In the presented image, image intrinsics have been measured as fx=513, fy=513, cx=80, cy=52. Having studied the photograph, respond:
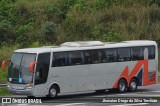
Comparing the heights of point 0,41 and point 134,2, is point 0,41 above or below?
below

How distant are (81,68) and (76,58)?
0.63m

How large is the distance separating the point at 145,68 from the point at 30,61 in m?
8.52

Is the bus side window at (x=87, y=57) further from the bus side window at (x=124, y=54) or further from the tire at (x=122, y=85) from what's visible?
the tire at (x=122, y=85)

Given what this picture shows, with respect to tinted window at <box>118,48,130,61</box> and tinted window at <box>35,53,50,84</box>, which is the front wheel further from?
tinted window at <box>35,53,50,84</box>

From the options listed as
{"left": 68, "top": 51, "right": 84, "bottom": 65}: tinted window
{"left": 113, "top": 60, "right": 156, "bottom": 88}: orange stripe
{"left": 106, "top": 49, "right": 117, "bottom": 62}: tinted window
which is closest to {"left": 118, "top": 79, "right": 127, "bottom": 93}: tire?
{"left": 113, "top": 60, "right": 156, "bottom": 88}: orange stripe

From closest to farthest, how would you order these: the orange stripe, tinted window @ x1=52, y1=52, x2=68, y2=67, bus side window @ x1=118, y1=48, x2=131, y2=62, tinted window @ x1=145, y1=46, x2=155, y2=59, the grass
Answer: tinted window @ x1=52, y1=52, x2=68, y2=67 → the grass → bus side window @ x1=118, y1=48, x2=131, y2=62 → the orange stripe → tinted window @ x1=145, y1=46, x2=155, y2=59

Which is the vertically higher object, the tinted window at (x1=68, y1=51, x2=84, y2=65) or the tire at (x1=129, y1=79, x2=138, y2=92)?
the tinted window at (x1=68, y1=51, x2=84, y2=65)

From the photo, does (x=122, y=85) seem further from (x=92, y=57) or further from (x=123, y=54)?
(x=92, y=57)

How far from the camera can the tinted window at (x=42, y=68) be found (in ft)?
86.9

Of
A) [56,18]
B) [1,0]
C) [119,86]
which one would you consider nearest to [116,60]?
[119,86]

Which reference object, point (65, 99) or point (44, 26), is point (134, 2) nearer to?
point (44, 26)

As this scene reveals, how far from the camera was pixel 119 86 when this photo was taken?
3083 cm

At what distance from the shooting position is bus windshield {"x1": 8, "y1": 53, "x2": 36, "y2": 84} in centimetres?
2646

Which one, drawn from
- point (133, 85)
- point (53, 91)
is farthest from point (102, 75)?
point (53, 91)
